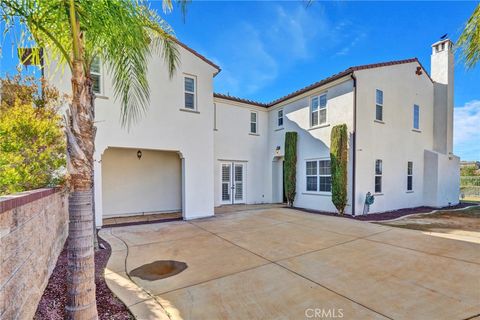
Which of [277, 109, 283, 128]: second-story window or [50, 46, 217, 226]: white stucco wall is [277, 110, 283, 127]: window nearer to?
[277, 109, 283, 128]: second-story window

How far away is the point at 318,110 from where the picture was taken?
12.1 metres

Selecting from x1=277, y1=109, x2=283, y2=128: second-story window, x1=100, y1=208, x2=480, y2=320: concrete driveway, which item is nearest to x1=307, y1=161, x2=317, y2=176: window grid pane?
x1=277, y1=109, x2=283, y2=128: second-story window

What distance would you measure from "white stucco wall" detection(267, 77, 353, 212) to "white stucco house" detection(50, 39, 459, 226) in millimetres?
54

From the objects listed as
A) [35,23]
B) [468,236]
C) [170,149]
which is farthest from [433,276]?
[170,149]

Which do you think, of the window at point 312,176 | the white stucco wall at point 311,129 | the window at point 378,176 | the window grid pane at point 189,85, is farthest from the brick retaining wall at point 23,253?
the window at point 378,176

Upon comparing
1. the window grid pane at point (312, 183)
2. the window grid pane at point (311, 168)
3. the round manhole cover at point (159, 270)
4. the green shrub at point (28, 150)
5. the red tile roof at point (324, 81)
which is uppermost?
the red tile roof at point (324, 81)

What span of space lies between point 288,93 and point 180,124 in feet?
23.0

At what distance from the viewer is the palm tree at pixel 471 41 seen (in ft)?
12.5

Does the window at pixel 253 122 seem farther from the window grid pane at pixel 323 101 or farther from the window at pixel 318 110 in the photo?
the window grid pane at pixel 323 101

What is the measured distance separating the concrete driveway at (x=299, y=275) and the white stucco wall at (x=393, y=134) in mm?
4031

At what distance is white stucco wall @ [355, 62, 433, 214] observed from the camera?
10.6 metres

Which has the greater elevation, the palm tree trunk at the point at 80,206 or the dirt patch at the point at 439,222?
the palm tree trunk at the point at 80,206

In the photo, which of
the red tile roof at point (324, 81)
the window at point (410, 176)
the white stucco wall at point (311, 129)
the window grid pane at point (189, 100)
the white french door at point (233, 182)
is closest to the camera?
the window grid pane at point (189, 100)

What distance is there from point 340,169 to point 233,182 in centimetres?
595
